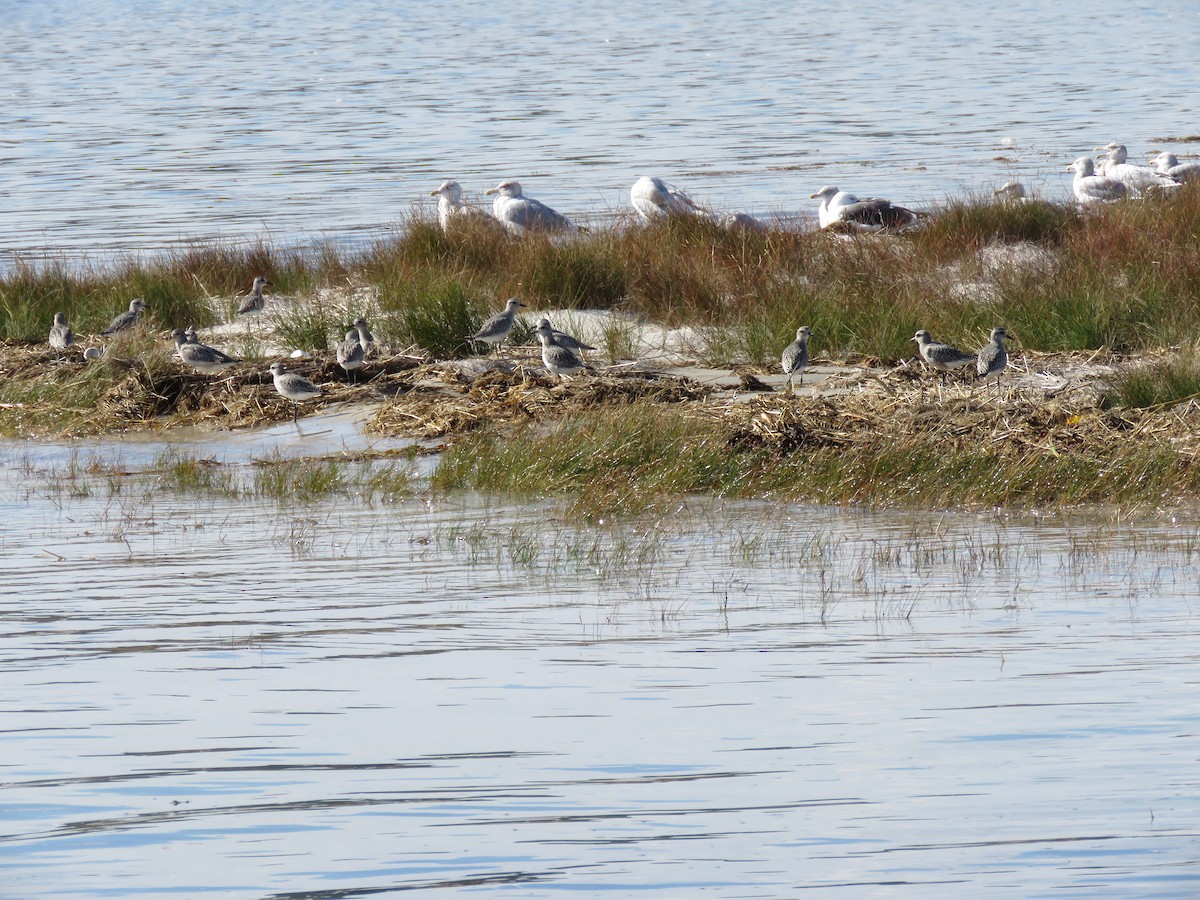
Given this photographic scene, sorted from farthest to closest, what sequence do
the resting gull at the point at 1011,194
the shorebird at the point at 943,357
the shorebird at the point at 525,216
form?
the shorebird at the point at 525,216 < the resting gull at the point at 1011,194 < the shorebird at the point at 943,357

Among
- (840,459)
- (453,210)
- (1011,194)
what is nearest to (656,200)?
(453,210)

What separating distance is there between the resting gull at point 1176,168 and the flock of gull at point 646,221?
0.02 meters

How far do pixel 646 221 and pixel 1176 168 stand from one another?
8.03 m

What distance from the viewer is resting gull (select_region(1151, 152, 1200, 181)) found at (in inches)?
864

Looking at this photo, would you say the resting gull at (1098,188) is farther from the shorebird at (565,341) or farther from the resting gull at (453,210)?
the shorebird at (565,341)

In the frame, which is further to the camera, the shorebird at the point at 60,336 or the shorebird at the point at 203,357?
the shorebird at the point at 60,336

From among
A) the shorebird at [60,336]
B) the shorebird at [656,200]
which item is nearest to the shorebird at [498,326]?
the shorebird at [60,336]

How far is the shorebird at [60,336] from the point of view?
14.5 m

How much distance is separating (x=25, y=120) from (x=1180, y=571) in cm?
3766

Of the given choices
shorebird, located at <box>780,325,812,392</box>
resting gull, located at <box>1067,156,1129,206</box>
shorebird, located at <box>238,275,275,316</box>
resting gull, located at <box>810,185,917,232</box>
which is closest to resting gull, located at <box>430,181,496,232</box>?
shorebird, located at <box>238,275,275,316</box>

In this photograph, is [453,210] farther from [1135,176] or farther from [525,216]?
[1135,176]

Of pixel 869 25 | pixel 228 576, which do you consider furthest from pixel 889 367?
pixel 869 25

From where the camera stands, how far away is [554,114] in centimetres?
4000

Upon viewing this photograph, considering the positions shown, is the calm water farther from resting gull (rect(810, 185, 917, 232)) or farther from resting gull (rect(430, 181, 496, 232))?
resting gull (rect(810, 185, 917, 232))
